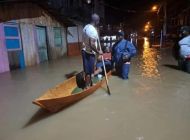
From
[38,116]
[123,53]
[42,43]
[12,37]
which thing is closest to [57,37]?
[42,43]

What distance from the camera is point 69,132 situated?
12.1ft

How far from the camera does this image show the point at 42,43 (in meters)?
13.1

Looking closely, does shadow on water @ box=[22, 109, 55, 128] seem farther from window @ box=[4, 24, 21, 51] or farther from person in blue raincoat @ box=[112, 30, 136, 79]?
window @ box=[4, 24, 21, 51]

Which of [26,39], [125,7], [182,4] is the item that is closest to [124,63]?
[26,39]

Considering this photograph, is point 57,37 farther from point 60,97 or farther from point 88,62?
point 60,97

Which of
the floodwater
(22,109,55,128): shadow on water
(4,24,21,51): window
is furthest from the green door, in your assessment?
(22,109,55,128): shadow on water

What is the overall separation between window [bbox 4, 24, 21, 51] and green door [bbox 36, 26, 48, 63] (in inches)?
79.1

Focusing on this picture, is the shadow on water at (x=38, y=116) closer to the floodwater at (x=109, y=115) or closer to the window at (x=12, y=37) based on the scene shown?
the floodwater at (x=109, y=115)

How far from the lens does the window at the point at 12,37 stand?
9815mm

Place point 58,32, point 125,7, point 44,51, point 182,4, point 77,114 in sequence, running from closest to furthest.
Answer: point 77,114
point 44,51
point 58,32
point 182,4
point 125,7

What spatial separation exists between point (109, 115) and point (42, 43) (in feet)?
31.7

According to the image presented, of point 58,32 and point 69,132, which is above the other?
point 58,32

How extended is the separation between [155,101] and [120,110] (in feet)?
3.19

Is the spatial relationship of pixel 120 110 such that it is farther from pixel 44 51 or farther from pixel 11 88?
pixel 44 51
